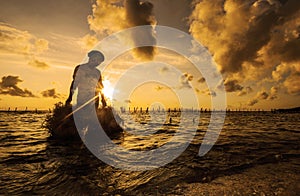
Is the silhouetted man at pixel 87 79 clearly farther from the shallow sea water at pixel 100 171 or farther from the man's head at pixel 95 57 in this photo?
the shallow sea water at pixel 100 171

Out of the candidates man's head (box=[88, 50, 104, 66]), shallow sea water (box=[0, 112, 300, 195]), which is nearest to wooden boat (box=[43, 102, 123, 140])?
shallow sea water (box=[0, 112, 300, 195])

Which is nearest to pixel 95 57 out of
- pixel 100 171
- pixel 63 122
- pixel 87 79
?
pixel 87 79

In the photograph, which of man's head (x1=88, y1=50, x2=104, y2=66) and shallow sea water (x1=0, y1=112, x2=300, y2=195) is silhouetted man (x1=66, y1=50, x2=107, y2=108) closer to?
man's head (x1=88, y1=50, x2=104, y2=66)

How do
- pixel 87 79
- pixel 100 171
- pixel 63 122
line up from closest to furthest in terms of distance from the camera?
1. pixel 100 171
2. pixel 63 122
3. pixel 87 79

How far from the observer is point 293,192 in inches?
137

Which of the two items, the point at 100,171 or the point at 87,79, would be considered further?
the point at 87,79

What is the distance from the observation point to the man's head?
338 inches

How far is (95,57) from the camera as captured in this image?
8594mm

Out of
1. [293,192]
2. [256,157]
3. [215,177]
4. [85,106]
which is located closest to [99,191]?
[215,177]

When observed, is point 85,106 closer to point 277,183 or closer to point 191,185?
point 191,185

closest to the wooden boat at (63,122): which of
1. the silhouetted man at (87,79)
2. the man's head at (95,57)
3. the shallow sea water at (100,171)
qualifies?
the silhouetted man at (87,79)

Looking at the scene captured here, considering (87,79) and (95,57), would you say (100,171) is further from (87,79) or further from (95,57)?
(95,57)

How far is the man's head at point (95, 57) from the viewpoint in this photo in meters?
8.58

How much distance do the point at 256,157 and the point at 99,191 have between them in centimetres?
535
